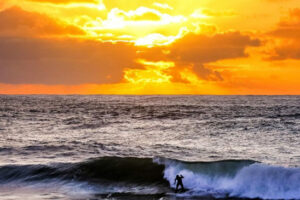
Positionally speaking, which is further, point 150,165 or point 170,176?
point 150,165

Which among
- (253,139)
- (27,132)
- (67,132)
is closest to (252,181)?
(253,139)

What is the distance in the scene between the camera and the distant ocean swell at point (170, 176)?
24594 mm

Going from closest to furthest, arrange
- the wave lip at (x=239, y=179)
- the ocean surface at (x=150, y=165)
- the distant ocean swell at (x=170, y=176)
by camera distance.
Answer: the wave lip at (x=239, y=179) < the distant ocean swell at (x=170, y=176) < the ocean surface at (x=150, y=165)

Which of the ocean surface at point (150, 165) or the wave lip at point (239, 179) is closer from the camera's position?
the wave lip at point (239, 179)

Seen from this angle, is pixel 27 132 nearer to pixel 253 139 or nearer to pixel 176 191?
pixel 253 139

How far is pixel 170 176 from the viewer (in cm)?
2922

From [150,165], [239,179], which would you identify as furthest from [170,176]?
[239,179]

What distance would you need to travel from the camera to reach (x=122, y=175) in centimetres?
3089

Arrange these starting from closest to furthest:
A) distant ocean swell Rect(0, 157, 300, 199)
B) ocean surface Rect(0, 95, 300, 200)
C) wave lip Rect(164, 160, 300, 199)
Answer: wave lip Rect(164, 160, 300, 199) < distant ocean swell Rect(0, 157, 300, 199) < ocean surface Rect(0, 95, 300, 200)

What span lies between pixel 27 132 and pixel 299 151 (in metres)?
34.7

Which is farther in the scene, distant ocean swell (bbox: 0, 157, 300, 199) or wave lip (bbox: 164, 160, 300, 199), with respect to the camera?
distant ocean swell (bbox: 0, 157, 300, 199)

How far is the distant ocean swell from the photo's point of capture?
80.7ft

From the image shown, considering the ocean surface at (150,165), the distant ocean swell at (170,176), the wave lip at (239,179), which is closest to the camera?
the wave lip at (239,179)

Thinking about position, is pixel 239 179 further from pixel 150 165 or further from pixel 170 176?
pixel 150 165
